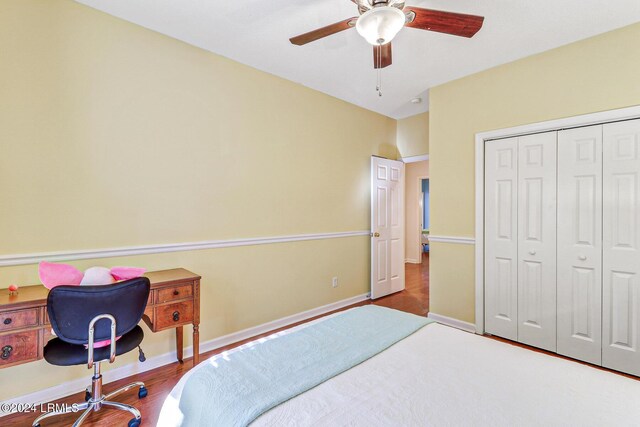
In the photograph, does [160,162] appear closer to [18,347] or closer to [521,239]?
[18,347]

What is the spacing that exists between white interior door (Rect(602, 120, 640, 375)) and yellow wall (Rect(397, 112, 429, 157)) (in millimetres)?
2121

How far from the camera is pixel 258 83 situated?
303cm

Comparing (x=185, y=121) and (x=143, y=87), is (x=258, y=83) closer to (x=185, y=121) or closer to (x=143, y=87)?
(x=185, y=121)

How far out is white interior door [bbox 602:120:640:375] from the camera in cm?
226

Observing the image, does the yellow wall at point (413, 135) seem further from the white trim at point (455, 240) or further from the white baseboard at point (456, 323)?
the white baseboard at point (456, 323)

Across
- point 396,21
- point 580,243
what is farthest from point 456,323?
point 396,21

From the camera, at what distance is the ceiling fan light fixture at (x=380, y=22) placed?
1.52 metres

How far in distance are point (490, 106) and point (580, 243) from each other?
1.49 metres

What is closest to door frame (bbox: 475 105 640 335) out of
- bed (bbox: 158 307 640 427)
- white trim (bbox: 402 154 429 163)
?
white trim (bbox: 402 154 429 163)

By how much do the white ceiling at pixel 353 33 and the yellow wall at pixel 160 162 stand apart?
22cm

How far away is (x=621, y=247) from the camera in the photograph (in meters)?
2.32

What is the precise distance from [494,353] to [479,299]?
1.86 meters

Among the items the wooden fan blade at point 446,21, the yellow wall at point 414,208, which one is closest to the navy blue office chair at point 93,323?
the wooden fan blade at point 446,21

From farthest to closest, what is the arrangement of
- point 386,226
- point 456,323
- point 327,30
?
point 386,226
point 456,323
point 327,30
